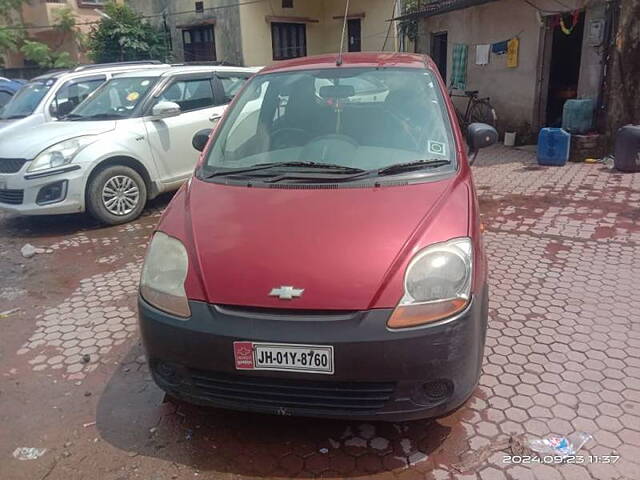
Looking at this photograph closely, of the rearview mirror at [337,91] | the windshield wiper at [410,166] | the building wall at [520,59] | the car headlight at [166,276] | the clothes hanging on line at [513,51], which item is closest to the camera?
the car headlight at [166,276]

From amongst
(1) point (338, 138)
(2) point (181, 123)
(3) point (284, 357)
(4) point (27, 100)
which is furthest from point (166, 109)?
(3) point (284, 357)

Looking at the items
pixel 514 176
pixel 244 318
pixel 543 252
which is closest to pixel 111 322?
pixel 244 318

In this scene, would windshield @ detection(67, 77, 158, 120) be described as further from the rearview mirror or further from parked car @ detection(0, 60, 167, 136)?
the rearview mirror

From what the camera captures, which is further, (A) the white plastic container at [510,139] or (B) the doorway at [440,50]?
(B) the doorway at [440,50]

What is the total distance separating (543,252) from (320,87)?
273 centimetres

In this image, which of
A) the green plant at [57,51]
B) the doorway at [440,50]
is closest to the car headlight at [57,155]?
the doorway at [440,50]

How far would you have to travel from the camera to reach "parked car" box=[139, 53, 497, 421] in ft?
7.10

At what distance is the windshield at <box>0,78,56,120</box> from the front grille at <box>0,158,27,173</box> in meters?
3.05

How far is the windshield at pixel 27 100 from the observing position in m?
8.69

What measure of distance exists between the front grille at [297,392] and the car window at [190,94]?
518 centimetres

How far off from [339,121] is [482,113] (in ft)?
30.6

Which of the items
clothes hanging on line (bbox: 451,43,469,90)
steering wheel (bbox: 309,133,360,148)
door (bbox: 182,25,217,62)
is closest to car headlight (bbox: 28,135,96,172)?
steering wheel (bbox: 309,133,360,148)

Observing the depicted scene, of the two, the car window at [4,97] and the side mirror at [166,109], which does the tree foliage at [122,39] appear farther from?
the side mirror at [166,109]

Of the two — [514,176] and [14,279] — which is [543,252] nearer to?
[514,176]
